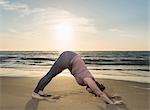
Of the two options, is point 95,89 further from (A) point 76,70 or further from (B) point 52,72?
(B) point 52,72

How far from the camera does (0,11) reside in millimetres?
2395

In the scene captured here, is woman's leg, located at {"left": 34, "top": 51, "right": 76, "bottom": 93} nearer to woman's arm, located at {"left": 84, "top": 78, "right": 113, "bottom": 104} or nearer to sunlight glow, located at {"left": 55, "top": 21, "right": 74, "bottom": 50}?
sunlight glow, located at {"left": 55, "top": 21, "right": 74, "bottom": 50}

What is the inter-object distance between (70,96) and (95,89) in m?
0.20

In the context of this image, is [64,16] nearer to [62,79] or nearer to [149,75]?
[62,79]

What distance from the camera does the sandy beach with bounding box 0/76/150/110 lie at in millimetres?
2107

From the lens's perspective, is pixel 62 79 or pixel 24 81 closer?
pixel 62 79

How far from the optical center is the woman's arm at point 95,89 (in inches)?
83.1

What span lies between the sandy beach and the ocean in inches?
2.5

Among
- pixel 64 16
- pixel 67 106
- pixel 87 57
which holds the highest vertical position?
pixel 64 16

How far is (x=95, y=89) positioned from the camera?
2.13 meters

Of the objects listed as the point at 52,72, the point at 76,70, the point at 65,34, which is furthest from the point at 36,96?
the point at 65,34

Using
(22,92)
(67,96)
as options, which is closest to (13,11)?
(22,92)

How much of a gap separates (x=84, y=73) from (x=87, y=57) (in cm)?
13

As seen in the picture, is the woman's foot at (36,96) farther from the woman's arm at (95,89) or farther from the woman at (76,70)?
the woman's arm at (95,89)
